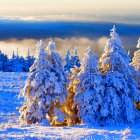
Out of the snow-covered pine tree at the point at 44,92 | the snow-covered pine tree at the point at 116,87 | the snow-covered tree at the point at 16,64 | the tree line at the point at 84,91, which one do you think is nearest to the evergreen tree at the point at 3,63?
the snow-covered tree at the point at 16,64

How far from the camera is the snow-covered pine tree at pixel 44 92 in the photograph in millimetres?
16797

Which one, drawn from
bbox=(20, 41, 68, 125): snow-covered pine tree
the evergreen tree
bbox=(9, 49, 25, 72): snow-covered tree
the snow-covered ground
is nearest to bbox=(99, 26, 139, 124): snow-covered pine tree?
the snow-covered ground

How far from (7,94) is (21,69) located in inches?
2098

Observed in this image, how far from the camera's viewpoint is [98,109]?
18.2 m

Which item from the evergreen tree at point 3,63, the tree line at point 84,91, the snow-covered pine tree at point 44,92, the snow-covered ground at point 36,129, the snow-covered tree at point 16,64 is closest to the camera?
the snow-covered ground at point 36,129

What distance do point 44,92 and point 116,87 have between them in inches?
288

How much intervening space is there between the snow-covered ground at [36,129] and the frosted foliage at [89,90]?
151 cm

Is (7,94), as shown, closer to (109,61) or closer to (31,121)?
(31,121)

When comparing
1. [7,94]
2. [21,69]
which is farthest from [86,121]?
[21,69]

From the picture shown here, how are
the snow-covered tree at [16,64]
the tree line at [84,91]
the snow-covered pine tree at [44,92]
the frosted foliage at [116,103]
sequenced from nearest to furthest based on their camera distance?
the snow-covered pine tree at [44,92], the tree line at [84,91], the frosted foliage at [116,103], the snow-covered tree at [16,64]

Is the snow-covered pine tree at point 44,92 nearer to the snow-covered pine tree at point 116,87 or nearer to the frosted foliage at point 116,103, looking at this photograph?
the frosted foliage at point 116,103

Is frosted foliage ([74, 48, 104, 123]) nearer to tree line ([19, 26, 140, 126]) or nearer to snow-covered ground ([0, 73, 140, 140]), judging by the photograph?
tree line ([19, 26, 140, 126])

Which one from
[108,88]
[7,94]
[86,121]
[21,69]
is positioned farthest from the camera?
[21,69]

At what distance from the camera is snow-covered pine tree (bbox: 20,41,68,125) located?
661 inches
